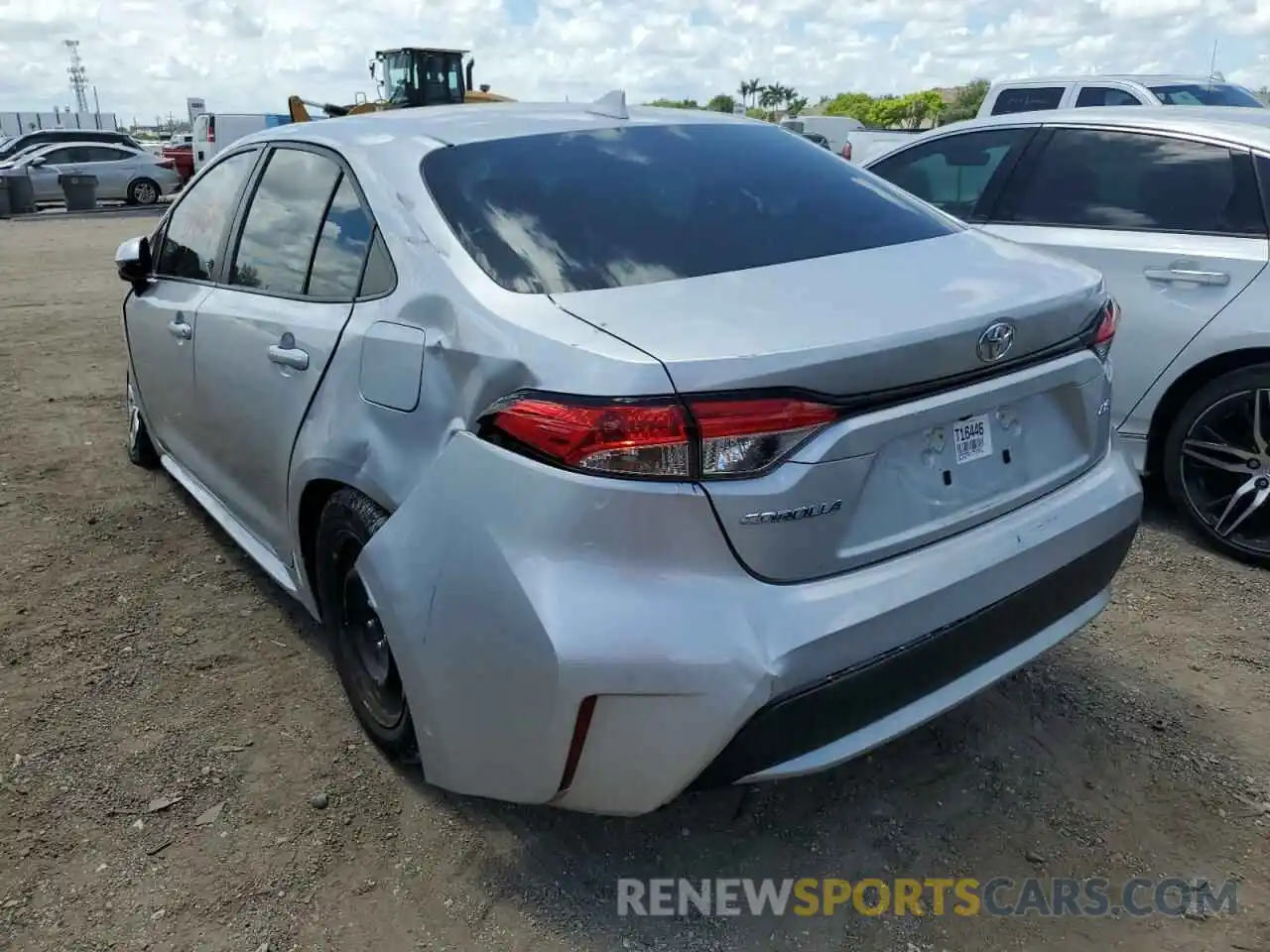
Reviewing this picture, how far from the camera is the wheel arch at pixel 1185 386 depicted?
3.78 meters

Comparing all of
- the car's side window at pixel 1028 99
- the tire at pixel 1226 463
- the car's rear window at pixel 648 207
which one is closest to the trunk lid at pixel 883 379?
the car's rear window at pixel 648 207

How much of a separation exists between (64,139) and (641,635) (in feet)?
91.9

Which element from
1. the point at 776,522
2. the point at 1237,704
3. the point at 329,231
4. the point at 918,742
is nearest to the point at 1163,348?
the point at 1237,704

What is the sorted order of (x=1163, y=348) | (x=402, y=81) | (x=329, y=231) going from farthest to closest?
(x=402, y=81) → (x=1163, y=348) → (x=329, y=231)

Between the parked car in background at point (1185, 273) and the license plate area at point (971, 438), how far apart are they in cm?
217

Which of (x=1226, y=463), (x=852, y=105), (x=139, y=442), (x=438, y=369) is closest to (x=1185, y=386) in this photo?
(x=1226, y=463)

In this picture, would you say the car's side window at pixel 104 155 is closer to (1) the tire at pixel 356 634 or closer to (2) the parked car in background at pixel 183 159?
(2) the parked car in background at pixel 183 159

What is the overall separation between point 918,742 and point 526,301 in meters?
1.65

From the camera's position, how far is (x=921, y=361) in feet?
6.49

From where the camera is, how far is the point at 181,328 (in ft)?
11.7

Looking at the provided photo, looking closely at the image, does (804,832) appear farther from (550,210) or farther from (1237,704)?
(550,210)

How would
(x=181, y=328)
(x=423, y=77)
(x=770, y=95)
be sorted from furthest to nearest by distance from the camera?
1. (x=770, y=95)
2. (x=423, y=77)
3. (x=181, y=328)

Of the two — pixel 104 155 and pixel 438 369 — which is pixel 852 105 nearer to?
pixel 104 155

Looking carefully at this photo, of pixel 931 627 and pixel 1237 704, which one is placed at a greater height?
pixel 931 627
